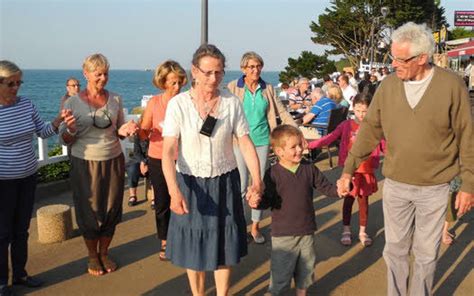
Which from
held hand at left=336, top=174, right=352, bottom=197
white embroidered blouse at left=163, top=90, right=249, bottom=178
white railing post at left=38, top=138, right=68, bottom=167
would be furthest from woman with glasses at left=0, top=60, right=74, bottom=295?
white railing post at left=38, top=138, right=68, bottom=167

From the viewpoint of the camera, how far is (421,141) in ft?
9.61

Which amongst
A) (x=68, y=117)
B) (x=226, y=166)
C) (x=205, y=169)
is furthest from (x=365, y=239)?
(x=68, y=117)

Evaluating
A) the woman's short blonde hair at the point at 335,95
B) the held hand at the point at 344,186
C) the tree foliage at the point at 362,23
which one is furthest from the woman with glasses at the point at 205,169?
the tree foliage at the point at 362,23

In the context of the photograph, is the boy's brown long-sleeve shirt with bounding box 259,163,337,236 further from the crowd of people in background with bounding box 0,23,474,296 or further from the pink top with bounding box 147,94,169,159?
the pink top with bounding box 147,94,169,159

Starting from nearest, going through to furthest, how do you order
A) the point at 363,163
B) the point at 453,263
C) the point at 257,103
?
the point at 453,263 → the point at 257,103 → the point at 363,163

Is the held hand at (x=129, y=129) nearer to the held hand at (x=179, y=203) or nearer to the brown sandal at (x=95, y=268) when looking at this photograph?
the held hand at (x=179, y=203)

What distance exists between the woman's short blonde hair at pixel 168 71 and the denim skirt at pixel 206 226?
1.32m

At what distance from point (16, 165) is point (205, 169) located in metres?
1.59

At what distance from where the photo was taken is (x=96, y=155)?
153 inches

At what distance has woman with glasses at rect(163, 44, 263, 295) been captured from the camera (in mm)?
2924

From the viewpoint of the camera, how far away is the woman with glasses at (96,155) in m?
3.80

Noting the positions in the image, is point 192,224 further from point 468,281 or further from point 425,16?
point 425,16

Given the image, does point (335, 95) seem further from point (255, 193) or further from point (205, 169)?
point (205, 169)

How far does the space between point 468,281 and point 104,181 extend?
10.3 feet
